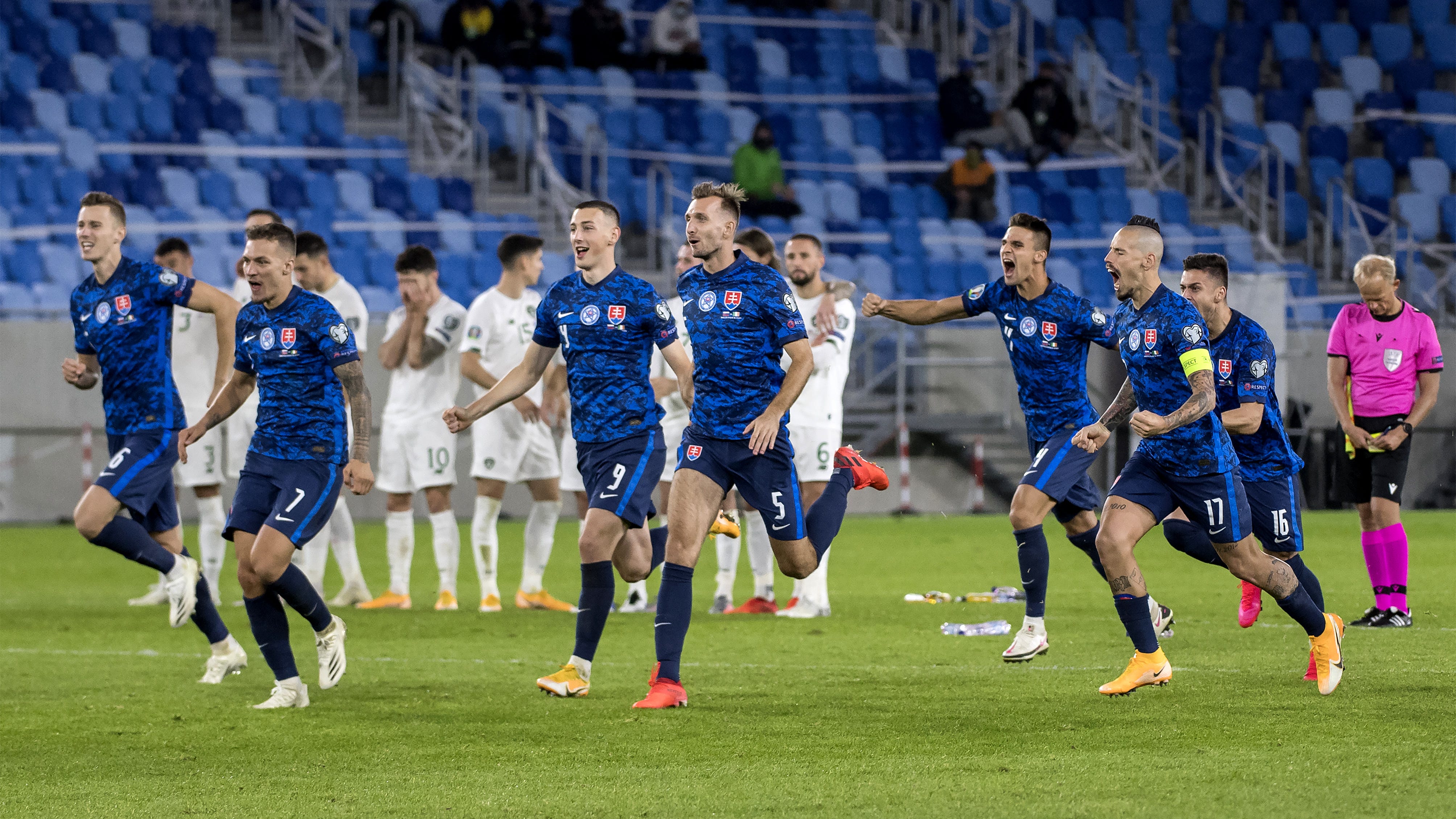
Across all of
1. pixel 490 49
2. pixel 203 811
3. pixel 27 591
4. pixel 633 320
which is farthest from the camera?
pixel 490 49

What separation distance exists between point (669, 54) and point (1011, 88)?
5123 mm

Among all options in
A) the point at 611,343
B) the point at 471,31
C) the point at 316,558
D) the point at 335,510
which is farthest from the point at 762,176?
the point at 611,343

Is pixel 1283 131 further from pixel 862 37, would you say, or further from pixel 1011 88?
pixel 862 37

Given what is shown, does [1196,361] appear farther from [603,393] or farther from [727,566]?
[727,566]

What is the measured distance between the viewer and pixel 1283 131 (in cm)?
2656

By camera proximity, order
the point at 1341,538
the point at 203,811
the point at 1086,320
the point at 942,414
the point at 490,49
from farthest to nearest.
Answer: the point at 490,49
the point at 942,414
the point at 1341,538
the point at 1086,320
the point at 203,811

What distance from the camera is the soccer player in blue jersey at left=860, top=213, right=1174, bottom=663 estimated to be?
8391mm

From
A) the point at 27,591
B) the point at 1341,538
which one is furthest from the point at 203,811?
the point at 1341,538

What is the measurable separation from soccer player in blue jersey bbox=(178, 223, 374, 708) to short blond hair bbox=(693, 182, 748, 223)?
1.68 meters

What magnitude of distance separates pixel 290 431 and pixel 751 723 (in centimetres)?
246

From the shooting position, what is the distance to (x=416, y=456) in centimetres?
1222

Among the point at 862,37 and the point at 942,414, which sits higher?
the point at 862,37

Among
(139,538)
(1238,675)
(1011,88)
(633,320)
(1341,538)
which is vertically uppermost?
(1011,88)

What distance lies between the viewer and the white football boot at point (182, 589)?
28.5ft
